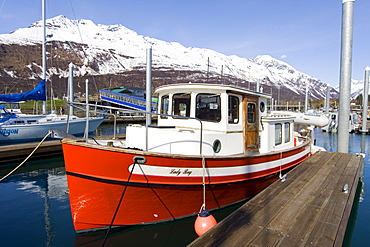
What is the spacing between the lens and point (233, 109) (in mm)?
6582

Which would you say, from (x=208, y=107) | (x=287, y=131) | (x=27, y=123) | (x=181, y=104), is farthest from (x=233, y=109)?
(x=27, y=123)

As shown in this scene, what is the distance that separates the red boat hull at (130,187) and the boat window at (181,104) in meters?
1.97

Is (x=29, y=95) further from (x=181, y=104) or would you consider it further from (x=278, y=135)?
(x=278, y=135)

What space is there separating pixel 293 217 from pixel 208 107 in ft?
11.1

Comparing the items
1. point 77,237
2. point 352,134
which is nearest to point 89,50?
point 352,134

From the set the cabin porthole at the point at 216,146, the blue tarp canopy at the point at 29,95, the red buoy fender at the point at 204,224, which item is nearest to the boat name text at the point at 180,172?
the red buoy fender at the point at 204,224

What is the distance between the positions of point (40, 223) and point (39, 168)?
6751mm

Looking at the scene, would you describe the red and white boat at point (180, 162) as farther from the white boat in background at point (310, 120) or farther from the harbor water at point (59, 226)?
the white boat in background at point (310, 120)

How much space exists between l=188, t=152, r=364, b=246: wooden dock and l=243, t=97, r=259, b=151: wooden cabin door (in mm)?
1333

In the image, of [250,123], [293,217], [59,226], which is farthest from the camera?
[250,123]

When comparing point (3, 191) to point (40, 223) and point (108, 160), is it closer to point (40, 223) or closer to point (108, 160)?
point (40, 223)

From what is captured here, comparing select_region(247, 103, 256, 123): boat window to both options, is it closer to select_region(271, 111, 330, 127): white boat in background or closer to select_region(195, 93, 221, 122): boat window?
select_region(195, 93, 221, 122): boat window

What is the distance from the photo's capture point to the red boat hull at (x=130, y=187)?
477 centimetres

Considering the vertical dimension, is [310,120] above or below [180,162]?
above
